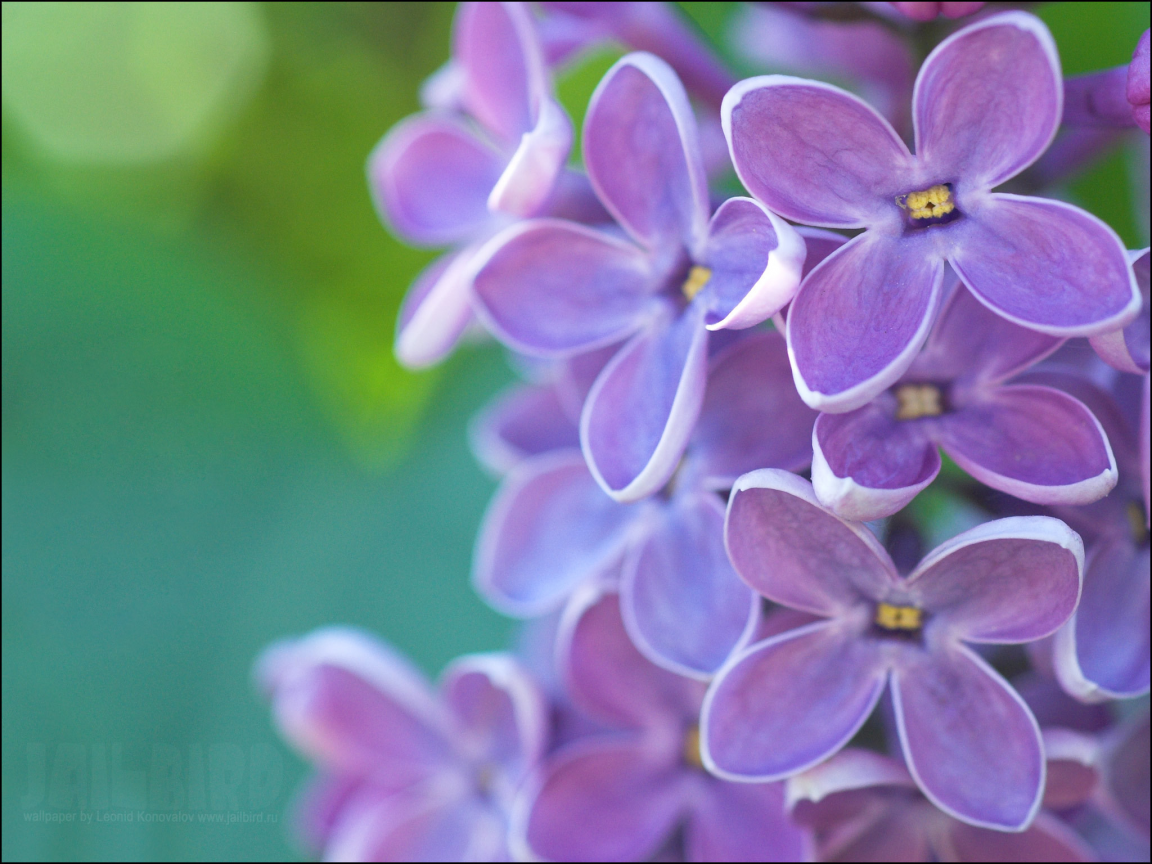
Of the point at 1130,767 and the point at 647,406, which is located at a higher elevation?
the point at 647,406

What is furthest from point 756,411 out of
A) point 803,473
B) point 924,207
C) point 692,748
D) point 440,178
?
point 440,178

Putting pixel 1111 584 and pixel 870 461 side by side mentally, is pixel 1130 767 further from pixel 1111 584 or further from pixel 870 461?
pixel 870 461

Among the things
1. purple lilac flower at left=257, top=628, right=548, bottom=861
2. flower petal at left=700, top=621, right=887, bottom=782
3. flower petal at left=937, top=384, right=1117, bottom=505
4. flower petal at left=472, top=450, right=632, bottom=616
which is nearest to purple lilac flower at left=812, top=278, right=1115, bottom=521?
flower petal at left=937, top=384, right=1117, bottom=505

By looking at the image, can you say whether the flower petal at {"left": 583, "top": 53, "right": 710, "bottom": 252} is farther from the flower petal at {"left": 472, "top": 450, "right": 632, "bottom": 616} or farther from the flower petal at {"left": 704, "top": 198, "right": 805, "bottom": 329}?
the flower petal at {"left": 472, "top": 450, "right": 632, "bottom": 616}

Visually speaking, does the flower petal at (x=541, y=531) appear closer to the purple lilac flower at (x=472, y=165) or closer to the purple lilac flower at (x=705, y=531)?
the purple lilac flower at (x=705, y=531)

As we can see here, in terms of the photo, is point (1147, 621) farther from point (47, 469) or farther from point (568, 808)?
point (47, 469)

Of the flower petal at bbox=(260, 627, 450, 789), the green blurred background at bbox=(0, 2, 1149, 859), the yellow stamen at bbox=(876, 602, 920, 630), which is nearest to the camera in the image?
the yellow stamen at bbox=(876, 602, 920, 630)
